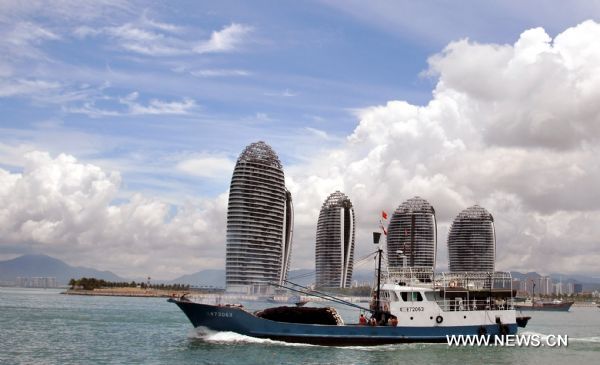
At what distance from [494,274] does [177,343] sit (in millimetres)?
28283

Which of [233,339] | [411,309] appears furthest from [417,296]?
[233,339]

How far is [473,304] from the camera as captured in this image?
5281cm

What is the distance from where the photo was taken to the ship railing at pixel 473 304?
52.3 meters

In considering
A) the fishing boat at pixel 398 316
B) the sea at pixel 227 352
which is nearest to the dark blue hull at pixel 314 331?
the fishing boat at pixel 398 316

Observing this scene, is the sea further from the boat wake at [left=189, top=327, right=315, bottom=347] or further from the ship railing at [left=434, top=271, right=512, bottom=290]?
the ship railing at [left=434, top=271, right=512, bottom=290]

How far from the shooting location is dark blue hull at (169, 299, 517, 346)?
49562 mm

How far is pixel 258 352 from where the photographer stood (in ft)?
152

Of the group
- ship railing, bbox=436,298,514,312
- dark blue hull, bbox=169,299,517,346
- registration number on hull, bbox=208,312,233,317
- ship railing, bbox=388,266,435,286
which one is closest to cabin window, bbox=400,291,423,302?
ship railing, bbox=388,266,435,286

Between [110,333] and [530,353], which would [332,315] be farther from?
[110,333]

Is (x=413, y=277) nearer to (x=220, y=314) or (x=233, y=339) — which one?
(x=233, y=339)

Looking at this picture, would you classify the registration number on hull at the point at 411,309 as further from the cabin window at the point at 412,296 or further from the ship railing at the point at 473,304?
the ship railing at the point at 473,304

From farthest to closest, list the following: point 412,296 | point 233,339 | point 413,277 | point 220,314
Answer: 1. point 413,277
2. point 412,296
3. point 220,314
4. point 233,339

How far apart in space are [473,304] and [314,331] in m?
13.9

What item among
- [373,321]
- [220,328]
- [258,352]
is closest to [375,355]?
[373,321]
